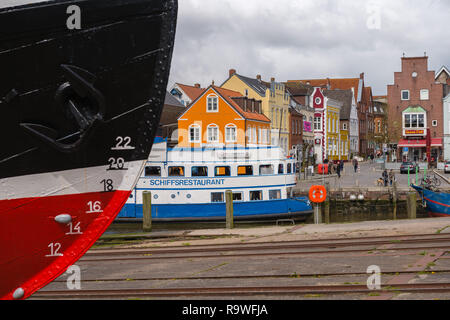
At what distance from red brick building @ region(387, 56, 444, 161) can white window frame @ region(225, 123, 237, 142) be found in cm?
3368

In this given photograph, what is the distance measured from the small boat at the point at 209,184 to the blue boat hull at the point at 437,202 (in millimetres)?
7096

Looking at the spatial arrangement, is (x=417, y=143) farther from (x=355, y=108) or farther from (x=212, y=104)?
(x=212, y=104)

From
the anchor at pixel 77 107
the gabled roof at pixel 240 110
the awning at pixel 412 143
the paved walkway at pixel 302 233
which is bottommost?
the paved walkway at pixel 302 233

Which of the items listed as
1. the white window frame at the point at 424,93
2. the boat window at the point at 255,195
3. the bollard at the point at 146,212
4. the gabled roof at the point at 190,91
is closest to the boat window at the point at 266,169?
the boat window at the point at 255,195

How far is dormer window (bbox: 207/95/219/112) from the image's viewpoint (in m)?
42.8

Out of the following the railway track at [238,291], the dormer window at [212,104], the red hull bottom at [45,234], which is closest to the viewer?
the red hull bottom at [45,234]

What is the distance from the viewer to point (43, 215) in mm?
4688

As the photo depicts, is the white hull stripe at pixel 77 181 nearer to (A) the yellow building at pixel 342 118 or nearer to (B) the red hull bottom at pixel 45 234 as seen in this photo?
(B) the red hull bottom at pixel 45 234

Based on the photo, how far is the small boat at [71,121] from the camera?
4.52m

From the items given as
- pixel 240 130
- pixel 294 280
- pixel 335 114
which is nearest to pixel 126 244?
pixel 294 280

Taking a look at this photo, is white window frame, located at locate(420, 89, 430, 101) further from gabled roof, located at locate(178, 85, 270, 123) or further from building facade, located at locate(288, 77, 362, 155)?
gabled roof, located at locate(178, 85, 270, 123)

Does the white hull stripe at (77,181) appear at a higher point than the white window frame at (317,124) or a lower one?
lower

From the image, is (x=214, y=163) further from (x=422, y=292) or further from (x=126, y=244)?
(x=422, y=292)

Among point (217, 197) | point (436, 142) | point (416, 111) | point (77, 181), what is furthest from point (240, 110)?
point (416, 111)
